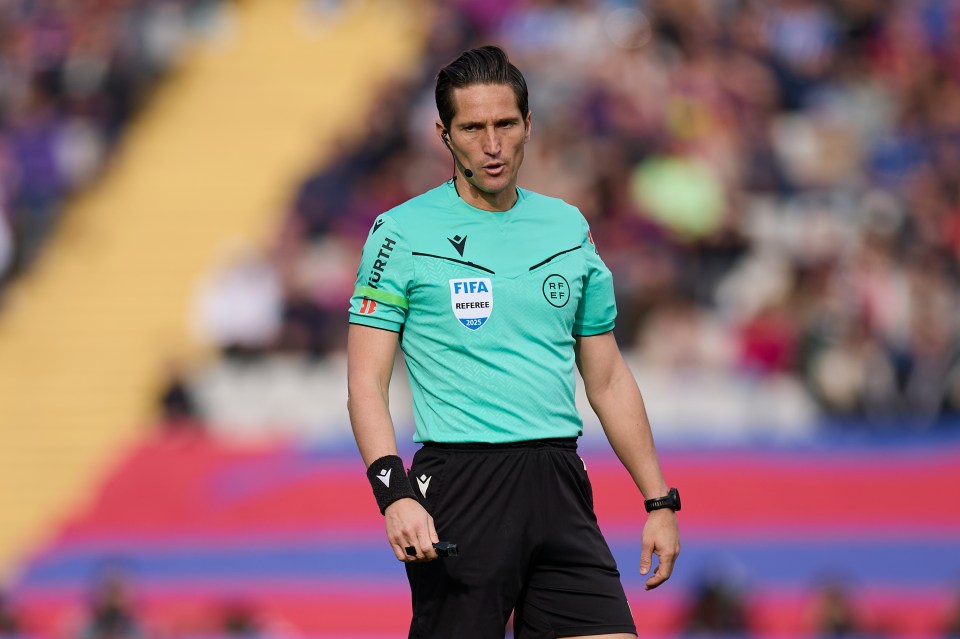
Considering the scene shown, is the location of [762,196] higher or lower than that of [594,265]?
higher

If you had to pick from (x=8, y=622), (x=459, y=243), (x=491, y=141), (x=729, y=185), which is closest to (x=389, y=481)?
(x=459, y=243)

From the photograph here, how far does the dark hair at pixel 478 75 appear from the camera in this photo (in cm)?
427

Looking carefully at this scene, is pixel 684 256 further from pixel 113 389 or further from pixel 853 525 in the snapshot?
pixel 113 389

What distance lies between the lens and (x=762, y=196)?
43.2ft

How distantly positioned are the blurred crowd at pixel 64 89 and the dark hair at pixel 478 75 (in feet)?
40.3

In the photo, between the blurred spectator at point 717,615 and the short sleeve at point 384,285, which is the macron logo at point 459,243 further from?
the blurred spectator at point 717,615

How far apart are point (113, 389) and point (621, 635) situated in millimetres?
11439

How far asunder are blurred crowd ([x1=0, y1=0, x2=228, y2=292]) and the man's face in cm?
1234

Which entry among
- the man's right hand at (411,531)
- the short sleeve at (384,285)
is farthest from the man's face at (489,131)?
the man's right hand at (411,531)

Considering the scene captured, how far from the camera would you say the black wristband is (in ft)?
13.2

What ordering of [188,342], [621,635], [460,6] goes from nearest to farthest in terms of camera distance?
[621,635], [188,342], [460,6]

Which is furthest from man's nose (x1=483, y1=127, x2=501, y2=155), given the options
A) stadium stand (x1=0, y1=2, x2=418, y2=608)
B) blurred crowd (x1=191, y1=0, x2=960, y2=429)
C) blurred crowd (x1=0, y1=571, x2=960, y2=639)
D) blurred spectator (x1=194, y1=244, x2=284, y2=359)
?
stadium stand (x1=0, y1=2, x2=418, y2=608)

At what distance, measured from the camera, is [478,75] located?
168 inches

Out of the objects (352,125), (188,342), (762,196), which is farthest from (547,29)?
(188,342)
